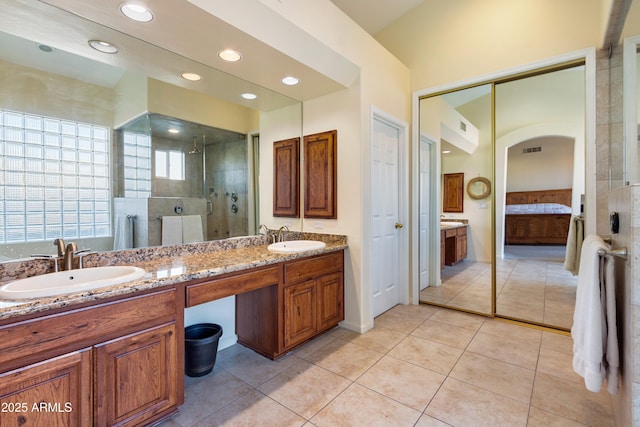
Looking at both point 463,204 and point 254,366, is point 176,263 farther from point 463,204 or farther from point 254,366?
point 463,204

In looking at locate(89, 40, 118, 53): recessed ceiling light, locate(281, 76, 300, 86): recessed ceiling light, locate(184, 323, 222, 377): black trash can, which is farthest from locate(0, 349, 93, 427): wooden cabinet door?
locate(281, 76, 300, 86): recessed ceiling light

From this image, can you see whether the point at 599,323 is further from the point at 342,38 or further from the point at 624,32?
the point at 342,38

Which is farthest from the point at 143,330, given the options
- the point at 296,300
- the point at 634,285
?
the point at 634,285

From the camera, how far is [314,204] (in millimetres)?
3092

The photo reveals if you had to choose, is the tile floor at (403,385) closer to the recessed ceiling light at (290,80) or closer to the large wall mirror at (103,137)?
the large wall mirror at (103,137)

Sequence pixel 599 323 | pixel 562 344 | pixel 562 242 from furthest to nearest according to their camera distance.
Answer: pixel 562 242 → pixel 562 344 → pixel 599 323

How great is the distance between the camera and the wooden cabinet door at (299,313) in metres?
2.36

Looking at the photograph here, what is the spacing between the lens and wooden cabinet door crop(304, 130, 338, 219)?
2957mm

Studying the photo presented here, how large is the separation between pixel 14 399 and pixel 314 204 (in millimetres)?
2405

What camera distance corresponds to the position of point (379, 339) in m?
2.73

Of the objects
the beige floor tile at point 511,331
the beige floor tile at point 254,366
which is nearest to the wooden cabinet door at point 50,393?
the beige floor tile at point 254,366

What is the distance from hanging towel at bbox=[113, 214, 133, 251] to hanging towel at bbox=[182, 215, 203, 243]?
1.26 feet

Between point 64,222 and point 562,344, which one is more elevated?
point 64,222

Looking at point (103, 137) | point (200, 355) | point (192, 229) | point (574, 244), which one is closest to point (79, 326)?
point (200, 355)
